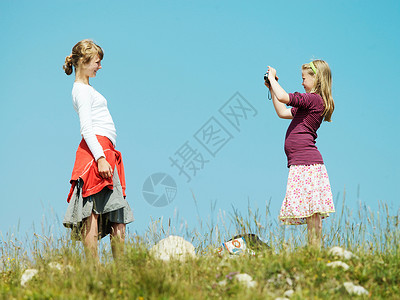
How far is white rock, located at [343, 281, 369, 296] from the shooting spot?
3449 millimetres

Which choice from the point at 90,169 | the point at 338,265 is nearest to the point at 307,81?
the point at 338,265

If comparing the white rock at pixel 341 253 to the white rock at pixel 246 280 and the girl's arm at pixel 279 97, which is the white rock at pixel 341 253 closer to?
the white rock at pixel 246 280

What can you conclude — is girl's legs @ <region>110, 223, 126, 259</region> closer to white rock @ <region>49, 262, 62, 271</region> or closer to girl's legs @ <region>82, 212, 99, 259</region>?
girl's legs @ <region>82, 212, 99, 259</region>

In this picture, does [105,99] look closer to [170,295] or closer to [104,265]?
[104,265]

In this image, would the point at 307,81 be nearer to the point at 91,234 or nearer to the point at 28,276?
the point at 91,234

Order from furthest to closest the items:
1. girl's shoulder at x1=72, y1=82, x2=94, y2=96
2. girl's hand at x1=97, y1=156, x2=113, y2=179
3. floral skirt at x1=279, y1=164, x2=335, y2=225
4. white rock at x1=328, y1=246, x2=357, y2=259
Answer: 1. floral skirt at x1=279, y1=164, x2=335, y2=225
2. girl's shoulder at x1=72, y1=82, x2=94, y2=96
3. girl's hand at x1=97, y1=156, x2=113, y2=179
4. white rock at x1=328, y1=246, x2=357, y2=259

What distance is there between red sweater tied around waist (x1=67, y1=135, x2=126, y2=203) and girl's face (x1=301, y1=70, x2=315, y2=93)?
7.75 feet

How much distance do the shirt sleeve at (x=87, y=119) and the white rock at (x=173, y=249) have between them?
108 cm

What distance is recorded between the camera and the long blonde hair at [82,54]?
4.71m

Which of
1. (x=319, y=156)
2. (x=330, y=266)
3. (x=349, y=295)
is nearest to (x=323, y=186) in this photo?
(x=319, y=156)

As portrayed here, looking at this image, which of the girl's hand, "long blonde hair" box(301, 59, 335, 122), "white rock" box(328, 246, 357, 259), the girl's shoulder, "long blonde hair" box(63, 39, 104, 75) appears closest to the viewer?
"white rock" box(328, 246, 357, 259)

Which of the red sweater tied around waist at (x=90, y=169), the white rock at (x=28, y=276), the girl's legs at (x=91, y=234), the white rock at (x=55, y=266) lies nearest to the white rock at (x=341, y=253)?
the red sweater tied around waist at (x=90, y=169)

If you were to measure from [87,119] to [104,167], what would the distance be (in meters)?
0.51

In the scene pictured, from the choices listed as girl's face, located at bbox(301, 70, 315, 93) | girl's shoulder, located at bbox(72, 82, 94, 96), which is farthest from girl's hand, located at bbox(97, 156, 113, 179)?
girl's face, located at bbox(301, 70, 315, 93)
